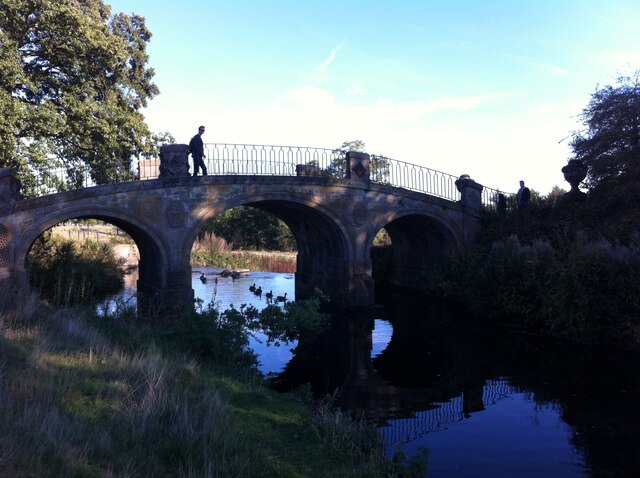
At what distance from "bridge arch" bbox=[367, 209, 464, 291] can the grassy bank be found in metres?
11.5

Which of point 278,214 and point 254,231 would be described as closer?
point 278,214

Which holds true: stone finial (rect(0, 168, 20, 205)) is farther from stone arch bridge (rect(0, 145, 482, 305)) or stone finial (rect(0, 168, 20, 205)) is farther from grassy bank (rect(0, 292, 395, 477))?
grassy bank (rect(0, 292, 395, 477))

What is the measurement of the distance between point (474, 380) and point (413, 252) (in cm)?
1275

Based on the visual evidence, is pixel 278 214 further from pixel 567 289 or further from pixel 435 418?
pixel 435 418

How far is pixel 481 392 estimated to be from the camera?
8.32 meters

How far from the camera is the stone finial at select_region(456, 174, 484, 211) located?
19.2 m

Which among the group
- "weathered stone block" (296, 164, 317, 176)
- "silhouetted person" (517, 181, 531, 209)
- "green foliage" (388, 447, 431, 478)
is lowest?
"green foliage" (388, 447, 431, 478)

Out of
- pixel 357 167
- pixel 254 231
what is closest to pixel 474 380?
pixel 357 167

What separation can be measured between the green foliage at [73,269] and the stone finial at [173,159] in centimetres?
367

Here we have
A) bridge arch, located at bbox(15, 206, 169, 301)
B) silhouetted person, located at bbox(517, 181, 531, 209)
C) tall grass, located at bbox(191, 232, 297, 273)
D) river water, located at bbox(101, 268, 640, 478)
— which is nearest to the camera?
river water, located at bbox(101, 268, 640, 478)

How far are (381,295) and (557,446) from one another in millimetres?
14310

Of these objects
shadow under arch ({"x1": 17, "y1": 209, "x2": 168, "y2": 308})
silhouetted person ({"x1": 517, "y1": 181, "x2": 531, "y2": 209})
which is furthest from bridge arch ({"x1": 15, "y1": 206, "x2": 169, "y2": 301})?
silhouetted person ({"x1": 517, "y1": 181, "x2": 531, "y2": 209})

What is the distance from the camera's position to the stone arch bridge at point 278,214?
42.7 feet

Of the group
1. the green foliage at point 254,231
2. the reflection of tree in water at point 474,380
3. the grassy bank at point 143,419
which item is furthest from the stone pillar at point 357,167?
the green foliage at point 254,231
